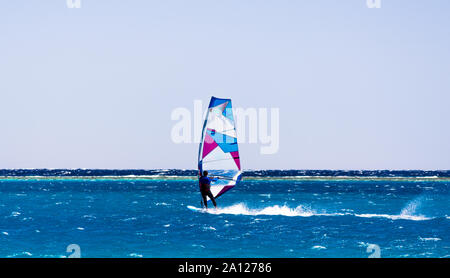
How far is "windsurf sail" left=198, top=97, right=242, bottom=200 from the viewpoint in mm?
32281

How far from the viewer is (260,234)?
1064 inches

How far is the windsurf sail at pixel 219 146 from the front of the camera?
32.3m

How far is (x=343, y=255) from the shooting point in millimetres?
21328

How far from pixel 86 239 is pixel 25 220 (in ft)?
37.6

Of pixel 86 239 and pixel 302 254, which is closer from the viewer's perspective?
pixel 302 254

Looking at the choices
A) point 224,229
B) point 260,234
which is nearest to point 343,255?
point 260,234

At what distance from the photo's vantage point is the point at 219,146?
1283 inches
